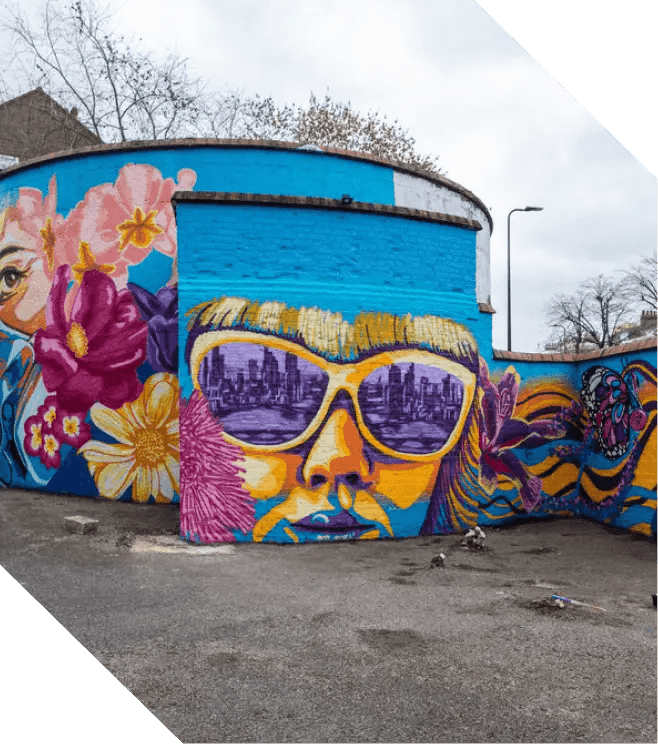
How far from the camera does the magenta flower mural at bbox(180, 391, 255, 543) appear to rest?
835cm

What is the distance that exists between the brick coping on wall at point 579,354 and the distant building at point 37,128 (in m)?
13.8

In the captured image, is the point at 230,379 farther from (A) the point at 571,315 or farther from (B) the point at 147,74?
(A) the point at 571,315

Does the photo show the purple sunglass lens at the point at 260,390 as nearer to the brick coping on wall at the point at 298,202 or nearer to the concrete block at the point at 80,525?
the brick coping on wall at the point at 298,202

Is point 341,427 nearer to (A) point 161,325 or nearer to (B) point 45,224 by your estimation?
(A) point 161,325

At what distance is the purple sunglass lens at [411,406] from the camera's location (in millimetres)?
9055

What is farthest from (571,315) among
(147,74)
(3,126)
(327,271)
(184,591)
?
(184,591)

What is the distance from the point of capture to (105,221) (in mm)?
10609

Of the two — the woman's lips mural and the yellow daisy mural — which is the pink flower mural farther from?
the woman's lips mural

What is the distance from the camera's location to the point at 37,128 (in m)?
20.5

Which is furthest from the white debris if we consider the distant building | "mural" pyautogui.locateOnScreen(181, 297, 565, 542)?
the distant building

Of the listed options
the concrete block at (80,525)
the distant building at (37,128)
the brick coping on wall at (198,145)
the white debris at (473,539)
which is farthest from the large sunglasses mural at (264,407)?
the distant building at (37,128)

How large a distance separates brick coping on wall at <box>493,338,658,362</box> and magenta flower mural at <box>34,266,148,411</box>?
18.6ft

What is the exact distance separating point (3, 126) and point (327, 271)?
16094 millimetres

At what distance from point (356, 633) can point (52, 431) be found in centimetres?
723
